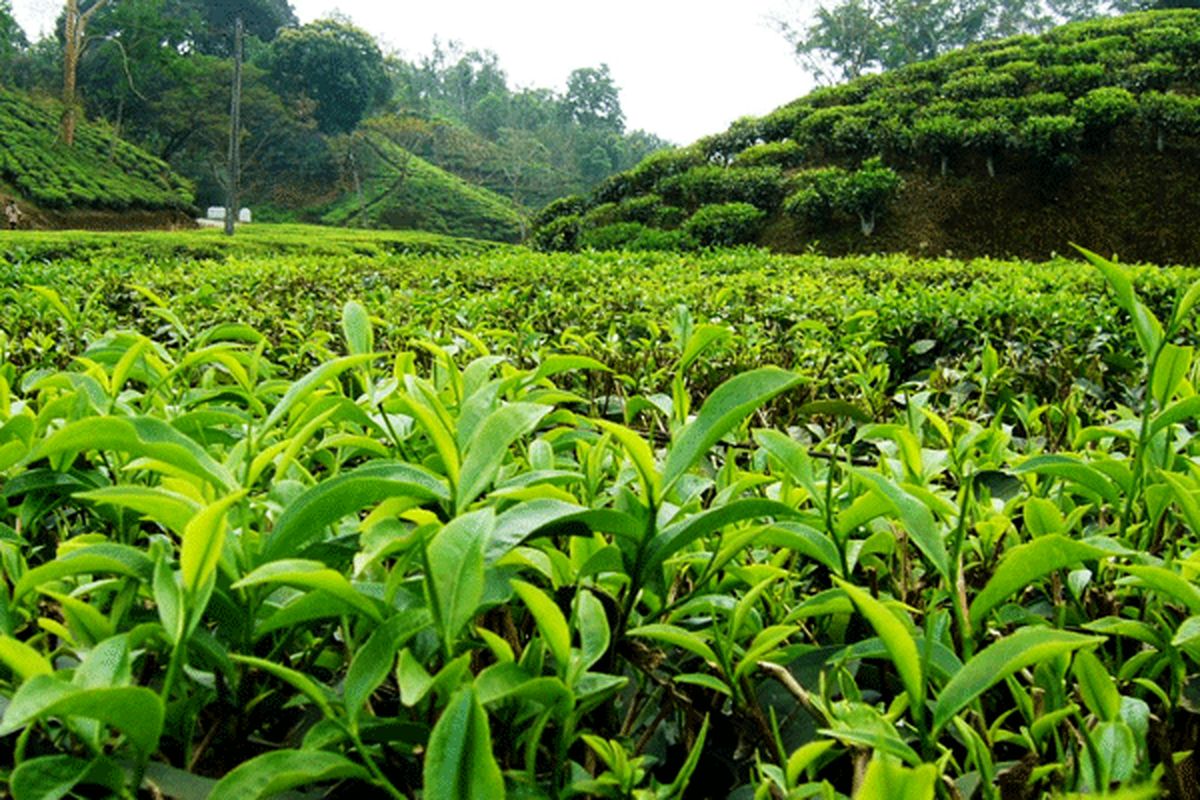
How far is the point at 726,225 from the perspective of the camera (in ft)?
41.9

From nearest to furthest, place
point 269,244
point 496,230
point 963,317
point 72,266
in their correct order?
1. point 963,317
2. point 72,266
3. point 269,244
4. point 496,230

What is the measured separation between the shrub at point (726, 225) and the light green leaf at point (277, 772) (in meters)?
12.5

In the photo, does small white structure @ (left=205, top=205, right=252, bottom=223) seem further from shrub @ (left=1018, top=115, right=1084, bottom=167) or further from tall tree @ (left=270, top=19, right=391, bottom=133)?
shrub @ (left=1018, top=115, right=1084, bottom=167)

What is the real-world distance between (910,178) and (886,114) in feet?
4.61

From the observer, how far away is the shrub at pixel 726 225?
12773 millimetres

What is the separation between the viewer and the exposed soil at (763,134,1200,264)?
491 inches

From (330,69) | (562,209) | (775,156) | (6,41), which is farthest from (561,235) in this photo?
(330,69)

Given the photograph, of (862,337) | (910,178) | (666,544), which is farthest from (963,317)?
(910,178)

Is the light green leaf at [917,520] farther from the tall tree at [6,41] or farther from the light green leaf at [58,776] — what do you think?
the tall tree at [6,41]

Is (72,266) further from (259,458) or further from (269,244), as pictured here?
(269,244)

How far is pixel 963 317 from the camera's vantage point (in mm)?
2885

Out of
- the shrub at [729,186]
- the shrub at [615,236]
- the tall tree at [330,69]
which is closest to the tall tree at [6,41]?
the tall tree at [330,69]

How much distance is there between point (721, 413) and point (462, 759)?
11.3 inches

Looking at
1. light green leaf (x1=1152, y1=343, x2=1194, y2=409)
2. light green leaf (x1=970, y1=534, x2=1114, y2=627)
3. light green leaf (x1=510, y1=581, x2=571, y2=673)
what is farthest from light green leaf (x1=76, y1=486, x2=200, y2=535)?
light green leaf (x1=1152, y1=343, x2=1194, y2=409)
